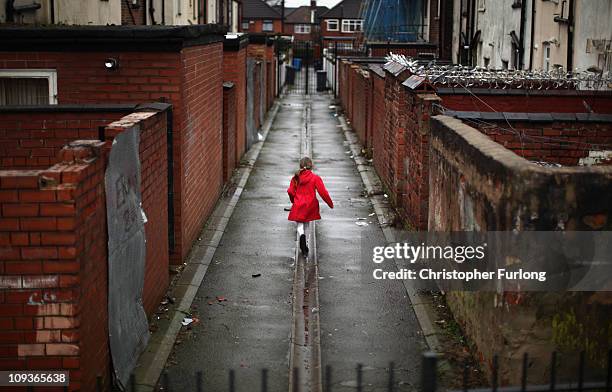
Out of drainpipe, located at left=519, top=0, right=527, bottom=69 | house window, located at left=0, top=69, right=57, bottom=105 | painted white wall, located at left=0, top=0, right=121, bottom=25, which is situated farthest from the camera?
drainpipe, located at left=519, top=0, right=527, bottom=69

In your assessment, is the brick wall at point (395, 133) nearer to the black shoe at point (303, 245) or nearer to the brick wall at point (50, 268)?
the black shoe at point (303, 245)

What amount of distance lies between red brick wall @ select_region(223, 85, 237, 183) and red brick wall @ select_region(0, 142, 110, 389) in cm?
1092

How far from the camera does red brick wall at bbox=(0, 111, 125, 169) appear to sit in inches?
366

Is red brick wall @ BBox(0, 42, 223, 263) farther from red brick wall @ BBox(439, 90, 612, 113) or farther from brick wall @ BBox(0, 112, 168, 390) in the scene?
brick wall @ BBox(0, 112, 168, 390)

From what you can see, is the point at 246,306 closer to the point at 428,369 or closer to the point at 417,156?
the point at 417,156

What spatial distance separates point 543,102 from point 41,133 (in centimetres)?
668

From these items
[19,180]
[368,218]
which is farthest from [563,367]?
[368,218]

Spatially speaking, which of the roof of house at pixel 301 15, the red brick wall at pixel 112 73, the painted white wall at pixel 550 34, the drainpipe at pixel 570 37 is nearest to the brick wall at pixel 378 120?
the painted white wall at pixel 550 34

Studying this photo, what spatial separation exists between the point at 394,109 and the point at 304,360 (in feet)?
24.6

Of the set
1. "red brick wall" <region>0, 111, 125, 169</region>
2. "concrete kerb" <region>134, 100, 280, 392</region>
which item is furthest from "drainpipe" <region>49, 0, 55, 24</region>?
"red brick wall" <region>0, 111, 125, 169</region>

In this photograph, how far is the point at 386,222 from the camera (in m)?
13.7

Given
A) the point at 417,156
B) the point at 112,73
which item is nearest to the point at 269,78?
the point at 417,156

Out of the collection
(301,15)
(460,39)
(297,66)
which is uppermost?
(301,15)

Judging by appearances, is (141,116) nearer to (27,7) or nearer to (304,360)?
(304,360)
